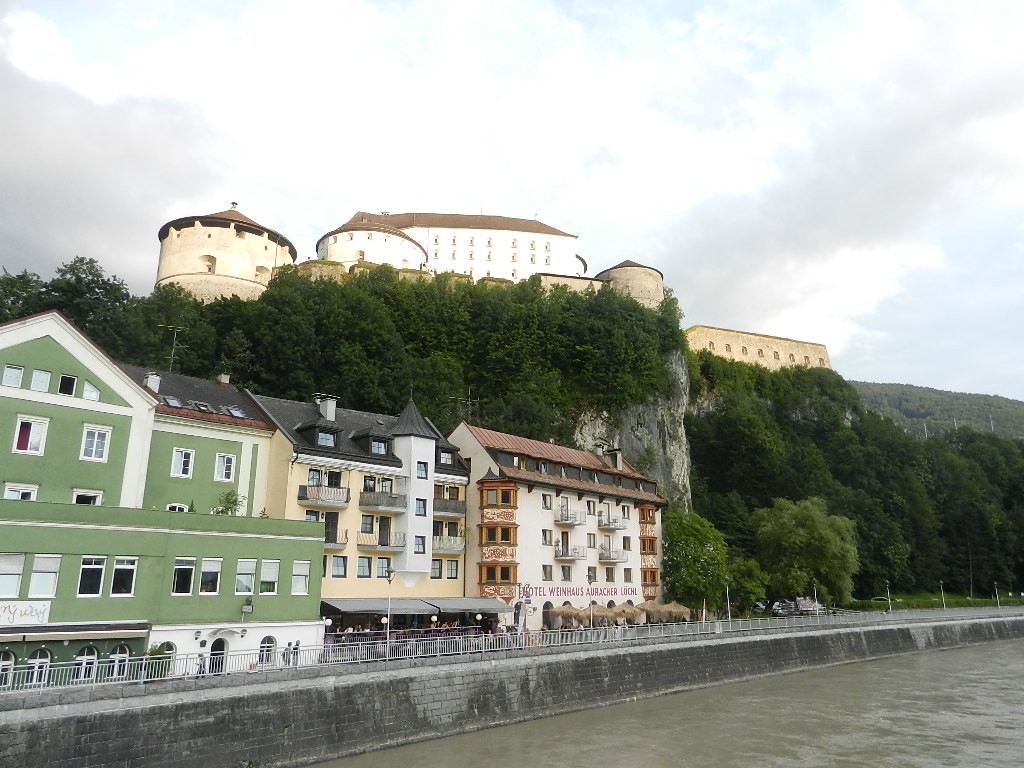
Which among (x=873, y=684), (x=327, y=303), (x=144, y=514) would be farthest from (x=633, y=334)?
(x=144, y=514)

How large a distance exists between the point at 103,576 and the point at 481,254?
3622 inches

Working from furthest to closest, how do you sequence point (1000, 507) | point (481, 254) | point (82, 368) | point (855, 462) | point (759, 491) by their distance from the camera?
point (481, 254) < point (1000, 507) < point (855, 462) < point (759, 491) < point (82, 368)

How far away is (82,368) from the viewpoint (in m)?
28.7

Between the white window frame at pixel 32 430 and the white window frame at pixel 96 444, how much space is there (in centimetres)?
126

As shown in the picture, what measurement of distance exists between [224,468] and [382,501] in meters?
7.11

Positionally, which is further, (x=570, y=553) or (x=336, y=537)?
(x=570, y=553)

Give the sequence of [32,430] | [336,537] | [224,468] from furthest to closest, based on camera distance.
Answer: [336,537] < [224,468] < [32,430]

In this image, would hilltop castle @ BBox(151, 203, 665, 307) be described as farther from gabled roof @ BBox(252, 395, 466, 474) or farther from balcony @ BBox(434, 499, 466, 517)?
balcony @ BBox(434, 499, 466, 517)

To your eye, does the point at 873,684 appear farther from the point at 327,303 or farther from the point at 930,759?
the point at 327,303

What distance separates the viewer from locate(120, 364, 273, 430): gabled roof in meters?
32.3

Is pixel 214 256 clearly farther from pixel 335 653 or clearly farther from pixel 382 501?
pixel 335 653

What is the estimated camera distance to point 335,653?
24938 millimetres

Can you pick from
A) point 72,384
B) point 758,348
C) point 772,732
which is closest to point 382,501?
point 72,384

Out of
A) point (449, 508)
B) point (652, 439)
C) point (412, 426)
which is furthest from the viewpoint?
point (652, 439)
